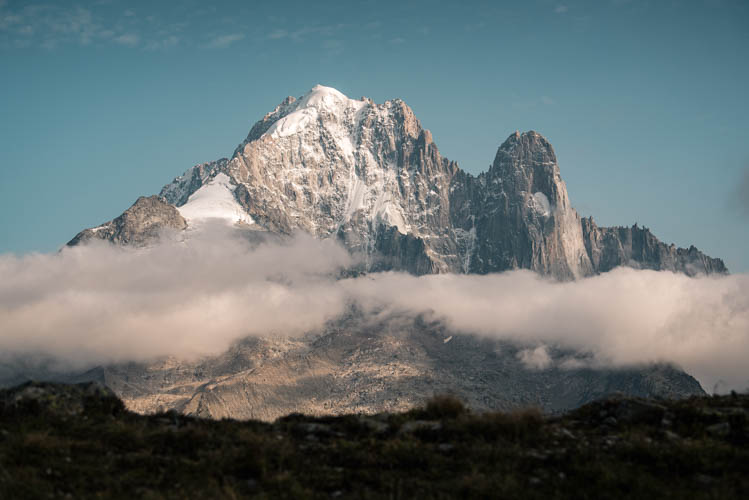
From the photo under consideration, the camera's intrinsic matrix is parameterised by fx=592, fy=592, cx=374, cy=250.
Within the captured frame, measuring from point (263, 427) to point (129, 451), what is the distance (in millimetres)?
4492

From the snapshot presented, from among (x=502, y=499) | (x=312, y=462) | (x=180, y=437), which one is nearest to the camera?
(x=502, y=499)

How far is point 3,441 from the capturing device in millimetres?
15500

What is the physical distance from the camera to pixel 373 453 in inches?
622

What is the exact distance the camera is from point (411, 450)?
621 inches

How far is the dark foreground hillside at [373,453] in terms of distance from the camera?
520 inches

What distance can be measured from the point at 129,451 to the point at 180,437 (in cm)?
132

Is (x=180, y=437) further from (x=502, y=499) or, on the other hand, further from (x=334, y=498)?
(x=502, y=499)

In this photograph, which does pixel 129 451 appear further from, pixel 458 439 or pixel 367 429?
pixel 458 439

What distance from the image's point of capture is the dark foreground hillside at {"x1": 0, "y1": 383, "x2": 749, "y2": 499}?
520 inches

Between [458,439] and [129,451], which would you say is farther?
[458,439]

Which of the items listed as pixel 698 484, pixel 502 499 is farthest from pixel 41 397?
pixel 698 484

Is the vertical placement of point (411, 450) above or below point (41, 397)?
below

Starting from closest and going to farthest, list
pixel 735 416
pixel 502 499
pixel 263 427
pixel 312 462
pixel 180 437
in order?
pixel 502 499 → pixel 312 462 → pixel 180 437 → pixel 735 416 → pixel 263 427

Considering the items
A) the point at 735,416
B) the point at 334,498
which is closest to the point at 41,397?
the point at 334,498
